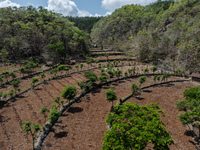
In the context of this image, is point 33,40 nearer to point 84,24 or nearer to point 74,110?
point 74,110

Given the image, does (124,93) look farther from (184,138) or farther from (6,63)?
(6,63)

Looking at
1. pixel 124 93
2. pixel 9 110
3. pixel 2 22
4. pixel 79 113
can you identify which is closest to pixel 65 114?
pixel 79 113

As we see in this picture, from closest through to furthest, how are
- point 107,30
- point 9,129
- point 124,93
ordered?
1. point 9,129
2. point 124,93
3. point 107,30

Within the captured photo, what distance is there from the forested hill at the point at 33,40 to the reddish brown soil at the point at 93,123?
25385 millimetres

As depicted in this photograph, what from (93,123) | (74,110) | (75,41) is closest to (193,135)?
(93,123)

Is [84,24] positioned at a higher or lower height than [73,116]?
higher

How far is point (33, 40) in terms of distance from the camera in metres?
45.5

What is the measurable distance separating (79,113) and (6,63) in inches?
1437

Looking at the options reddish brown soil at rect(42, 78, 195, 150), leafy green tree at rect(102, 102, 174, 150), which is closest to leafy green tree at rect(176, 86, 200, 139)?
reddish brown soil at rect(42, 78, 195, 150)

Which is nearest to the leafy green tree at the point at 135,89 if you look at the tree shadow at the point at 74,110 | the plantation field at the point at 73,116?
the plantation field at the point at 73,116

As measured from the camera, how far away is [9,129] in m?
15.3

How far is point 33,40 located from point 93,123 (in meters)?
43.2

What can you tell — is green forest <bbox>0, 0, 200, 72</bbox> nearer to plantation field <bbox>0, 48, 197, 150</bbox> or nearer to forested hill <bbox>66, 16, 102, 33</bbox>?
plantation field <bbox>0, 48, 197, 150</bbox>

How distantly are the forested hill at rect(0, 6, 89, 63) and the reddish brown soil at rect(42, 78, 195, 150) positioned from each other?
2538cm
